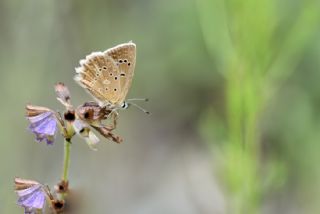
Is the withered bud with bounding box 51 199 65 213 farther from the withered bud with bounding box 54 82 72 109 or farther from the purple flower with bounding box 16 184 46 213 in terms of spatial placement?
the withered bud with bounding box 54 82 72 109

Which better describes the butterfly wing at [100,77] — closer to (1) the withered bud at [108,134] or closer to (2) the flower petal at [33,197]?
(1) the withered bud at [108,134]

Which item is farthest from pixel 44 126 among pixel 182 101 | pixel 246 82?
pixel 182 101

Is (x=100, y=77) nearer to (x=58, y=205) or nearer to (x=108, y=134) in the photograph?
(x=108, y=134)

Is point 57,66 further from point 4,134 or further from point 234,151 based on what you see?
point 234,151

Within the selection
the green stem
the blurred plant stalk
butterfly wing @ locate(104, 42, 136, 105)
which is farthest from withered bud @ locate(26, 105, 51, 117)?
the blurred plant stalk

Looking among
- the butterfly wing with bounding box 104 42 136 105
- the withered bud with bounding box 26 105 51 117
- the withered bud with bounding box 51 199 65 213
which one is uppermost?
the butterfly wing with bounding box 104 42 136 105

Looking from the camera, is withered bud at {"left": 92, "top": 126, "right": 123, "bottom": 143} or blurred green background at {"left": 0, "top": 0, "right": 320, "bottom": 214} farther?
blurred green background at {"left": 0, "top": 0, "right": 320, "bottom": 214}
